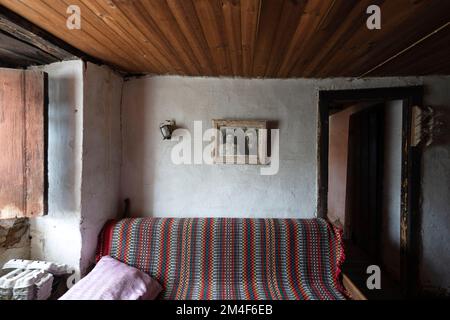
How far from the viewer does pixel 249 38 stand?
1.43 meters

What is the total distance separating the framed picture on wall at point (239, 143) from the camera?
86.5 inches

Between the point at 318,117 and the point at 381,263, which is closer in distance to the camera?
the point at 318,117

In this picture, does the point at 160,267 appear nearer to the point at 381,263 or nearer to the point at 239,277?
the point at 239,277

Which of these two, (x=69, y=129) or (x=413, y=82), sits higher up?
(x=413, y=82)

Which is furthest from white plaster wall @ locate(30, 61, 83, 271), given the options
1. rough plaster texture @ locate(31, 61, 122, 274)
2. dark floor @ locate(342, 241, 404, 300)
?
dark floor @ locate(342, 241, 404, 300)

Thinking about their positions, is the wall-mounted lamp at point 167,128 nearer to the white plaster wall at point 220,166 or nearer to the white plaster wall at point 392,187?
the white plaster wall at point 220,166

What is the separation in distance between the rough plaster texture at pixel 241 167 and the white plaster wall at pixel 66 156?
0.52 m

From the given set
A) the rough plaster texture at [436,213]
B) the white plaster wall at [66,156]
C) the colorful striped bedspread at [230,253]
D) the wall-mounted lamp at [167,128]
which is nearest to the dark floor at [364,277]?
the rough plaster texture at [436,213]

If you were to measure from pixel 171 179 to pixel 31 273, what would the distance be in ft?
3.83

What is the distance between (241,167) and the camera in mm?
2248

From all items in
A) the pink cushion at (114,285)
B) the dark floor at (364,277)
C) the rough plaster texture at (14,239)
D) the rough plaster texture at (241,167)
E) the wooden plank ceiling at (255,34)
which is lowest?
the dark floor at (364,277)

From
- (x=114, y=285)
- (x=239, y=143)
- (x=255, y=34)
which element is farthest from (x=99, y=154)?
(x=255, y=34)
